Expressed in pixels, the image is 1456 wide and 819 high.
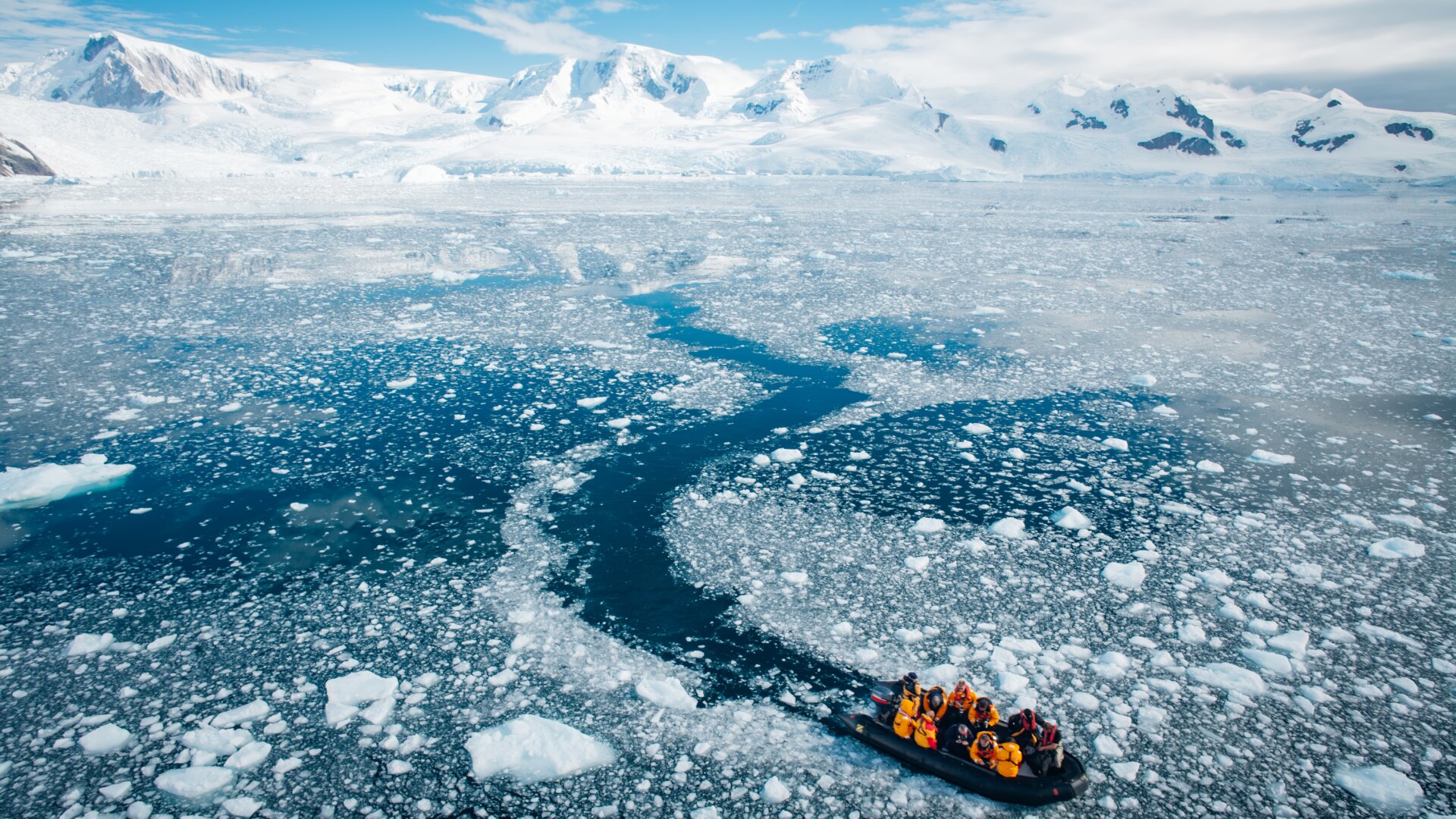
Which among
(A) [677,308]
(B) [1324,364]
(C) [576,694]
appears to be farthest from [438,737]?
(B) [1324,364]

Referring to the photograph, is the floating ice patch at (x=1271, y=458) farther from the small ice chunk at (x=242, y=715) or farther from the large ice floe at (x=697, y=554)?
the small ice chunk at (x=242, y=715)

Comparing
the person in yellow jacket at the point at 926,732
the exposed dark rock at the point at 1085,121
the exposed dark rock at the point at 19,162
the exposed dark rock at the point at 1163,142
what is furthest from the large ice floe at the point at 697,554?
the exposed dark rock at the point at 1085,121

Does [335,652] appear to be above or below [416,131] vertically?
below

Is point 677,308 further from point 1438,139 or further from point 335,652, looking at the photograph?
point 1438,139

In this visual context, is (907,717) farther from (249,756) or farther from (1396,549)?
(1396,549)

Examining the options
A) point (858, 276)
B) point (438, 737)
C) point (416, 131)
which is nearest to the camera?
point (438, 737)

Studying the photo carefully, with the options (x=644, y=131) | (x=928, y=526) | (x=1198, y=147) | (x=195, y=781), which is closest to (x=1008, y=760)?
(x=928, y=526)

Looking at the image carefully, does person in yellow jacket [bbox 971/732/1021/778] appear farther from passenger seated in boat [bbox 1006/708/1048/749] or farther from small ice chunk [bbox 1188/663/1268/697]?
small ice chunk [bbox 1188/663/1268/697]

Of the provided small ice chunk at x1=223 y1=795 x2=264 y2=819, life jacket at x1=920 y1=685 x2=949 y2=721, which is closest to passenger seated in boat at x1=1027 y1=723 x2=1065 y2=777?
life jacket at x1=920 y1=685 x2=949 y2=721
